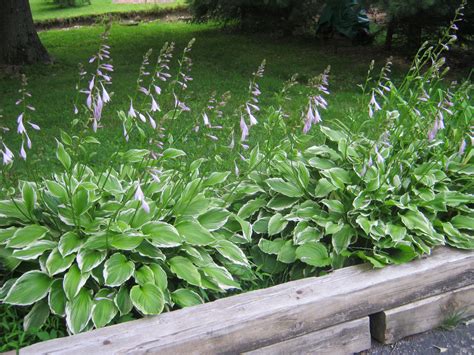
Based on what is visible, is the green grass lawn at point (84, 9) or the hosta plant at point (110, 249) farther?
the green grass lawn at point (84, 9)

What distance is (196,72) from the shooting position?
30.7 feet

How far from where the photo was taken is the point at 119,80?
28.9 ft

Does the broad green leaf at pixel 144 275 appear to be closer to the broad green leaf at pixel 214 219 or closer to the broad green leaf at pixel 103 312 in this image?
the broad green leaf at pixel 103 312

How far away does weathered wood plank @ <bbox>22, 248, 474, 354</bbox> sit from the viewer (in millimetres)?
Answer: 2518

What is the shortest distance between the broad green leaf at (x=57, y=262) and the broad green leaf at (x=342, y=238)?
1.48 m

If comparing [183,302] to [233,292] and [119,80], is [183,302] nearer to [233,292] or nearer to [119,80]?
[233,292]

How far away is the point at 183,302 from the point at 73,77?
7.09 meters

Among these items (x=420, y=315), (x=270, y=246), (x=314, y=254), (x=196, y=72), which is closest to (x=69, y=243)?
(x=270, y=246)

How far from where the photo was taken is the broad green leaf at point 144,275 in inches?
111

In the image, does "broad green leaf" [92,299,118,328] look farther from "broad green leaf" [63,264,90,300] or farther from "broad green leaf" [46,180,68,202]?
"broad green leaf" [46,180,68,202]

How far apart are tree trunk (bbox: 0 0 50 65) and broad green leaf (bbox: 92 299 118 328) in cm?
797

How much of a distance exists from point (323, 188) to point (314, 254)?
19.6 inches

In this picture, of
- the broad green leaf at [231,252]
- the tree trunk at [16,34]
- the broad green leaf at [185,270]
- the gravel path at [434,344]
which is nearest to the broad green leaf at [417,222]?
the gravel path at [434,344]

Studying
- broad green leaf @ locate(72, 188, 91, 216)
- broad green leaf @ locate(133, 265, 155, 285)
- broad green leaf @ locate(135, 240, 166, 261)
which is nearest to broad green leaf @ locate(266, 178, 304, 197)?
broad green leaf @ locate(135, 240, 166, 261)
